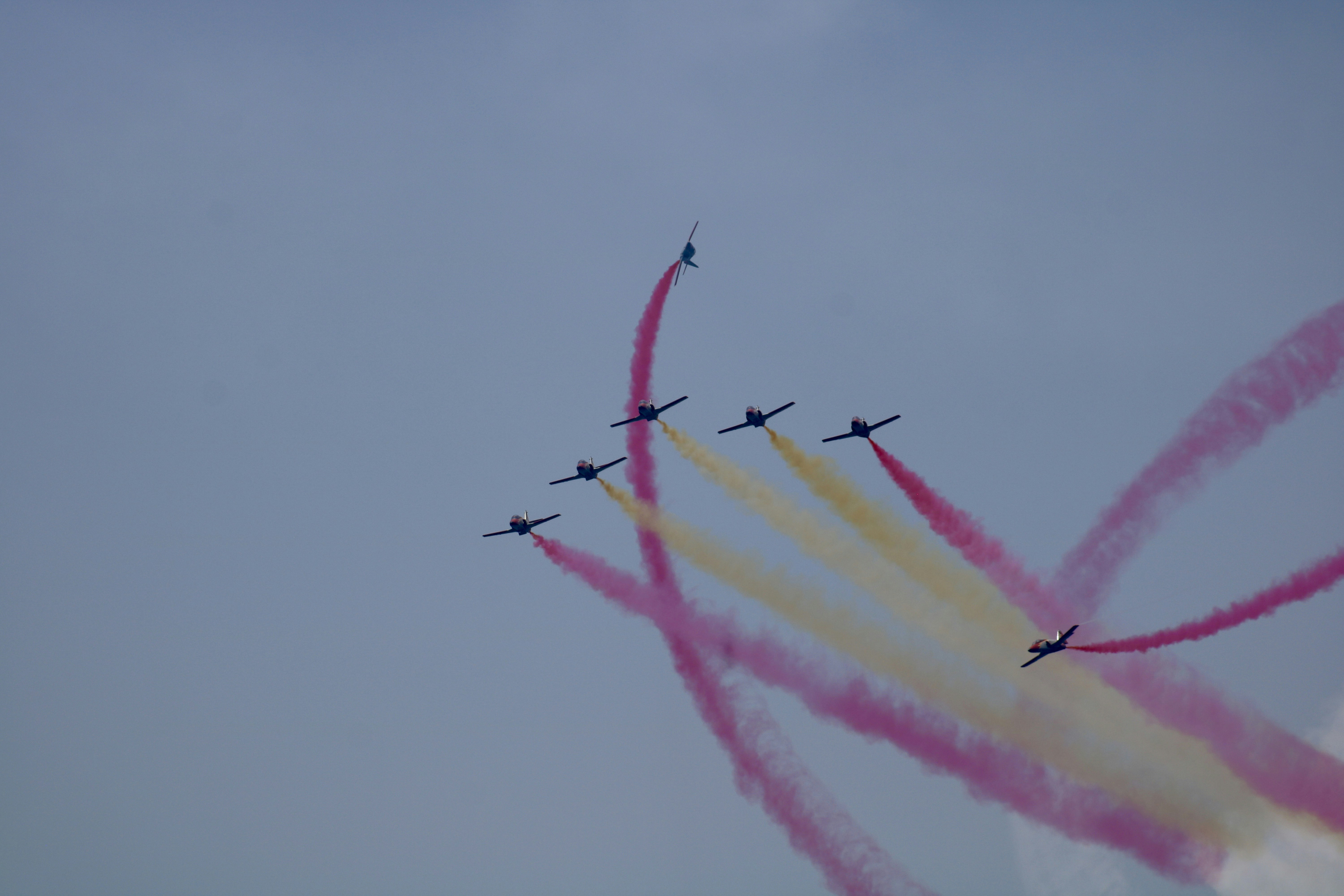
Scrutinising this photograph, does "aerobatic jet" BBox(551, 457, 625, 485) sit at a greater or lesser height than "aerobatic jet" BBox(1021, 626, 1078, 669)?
greater

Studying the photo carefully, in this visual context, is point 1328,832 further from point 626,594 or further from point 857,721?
point 626,594

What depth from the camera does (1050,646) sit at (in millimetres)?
66625

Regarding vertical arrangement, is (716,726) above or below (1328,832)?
above

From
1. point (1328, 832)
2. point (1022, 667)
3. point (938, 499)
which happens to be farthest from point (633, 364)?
point (1328, 832)

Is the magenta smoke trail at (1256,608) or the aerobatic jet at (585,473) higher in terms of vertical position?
the aerobatic jet at (585,473)

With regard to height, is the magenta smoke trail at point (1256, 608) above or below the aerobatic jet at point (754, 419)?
below

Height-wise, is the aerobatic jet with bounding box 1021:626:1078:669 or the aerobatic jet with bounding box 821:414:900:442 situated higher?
the aerobatic jet with bounding box 821:414:900:442

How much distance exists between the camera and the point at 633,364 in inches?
2985

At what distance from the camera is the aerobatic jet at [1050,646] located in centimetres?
6612

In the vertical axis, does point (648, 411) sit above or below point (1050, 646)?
above

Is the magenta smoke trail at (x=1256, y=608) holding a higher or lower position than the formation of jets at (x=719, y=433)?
lower

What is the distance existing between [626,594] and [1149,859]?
30016 millimetres

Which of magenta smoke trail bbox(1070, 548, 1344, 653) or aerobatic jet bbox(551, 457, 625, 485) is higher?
aerobatic jet bbox(551, 457, 625, 485)

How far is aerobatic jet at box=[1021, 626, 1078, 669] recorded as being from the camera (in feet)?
217
